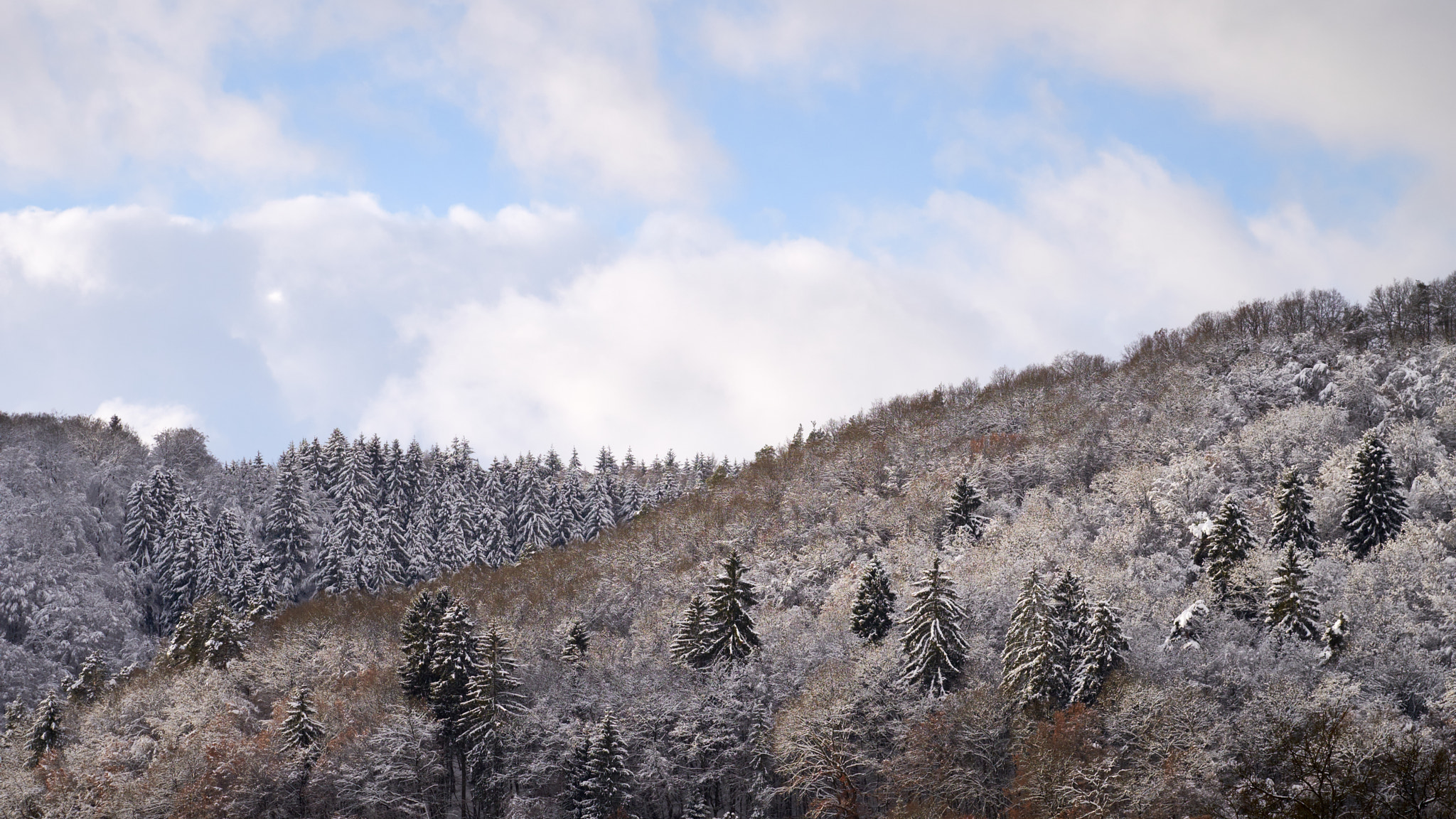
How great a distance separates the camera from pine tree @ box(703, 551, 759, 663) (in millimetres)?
70250

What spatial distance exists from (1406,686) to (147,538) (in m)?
128

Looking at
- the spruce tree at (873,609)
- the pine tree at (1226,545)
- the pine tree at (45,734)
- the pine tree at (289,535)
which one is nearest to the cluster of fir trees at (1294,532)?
the pine tree at (1226,545)

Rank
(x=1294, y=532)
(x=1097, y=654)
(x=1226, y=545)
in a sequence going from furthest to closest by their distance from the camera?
(x=1294, y=532), (x=1226, y=545), (x=1097, y=654)

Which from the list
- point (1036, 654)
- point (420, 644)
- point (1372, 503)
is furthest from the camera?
point (420, 644)

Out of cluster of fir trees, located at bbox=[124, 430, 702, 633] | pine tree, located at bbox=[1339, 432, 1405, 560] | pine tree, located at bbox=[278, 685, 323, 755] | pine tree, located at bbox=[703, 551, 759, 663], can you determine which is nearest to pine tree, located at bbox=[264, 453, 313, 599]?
cluster of fir trees, located at bbox=[124, 430, 702, 633]

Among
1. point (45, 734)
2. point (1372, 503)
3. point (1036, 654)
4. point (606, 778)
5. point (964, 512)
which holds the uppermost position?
point (964, 512)

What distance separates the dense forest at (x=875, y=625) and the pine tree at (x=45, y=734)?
0.27 meters

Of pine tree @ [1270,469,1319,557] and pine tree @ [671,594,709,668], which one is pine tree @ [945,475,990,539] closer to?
pine tree @ [1270,469,1319,557]

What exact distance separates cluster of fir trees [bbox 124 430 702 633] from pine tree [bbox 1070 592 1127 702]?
7913 centimetres

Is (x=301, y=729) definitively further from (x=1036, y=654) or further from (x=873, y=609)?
(x=1036, y=654)

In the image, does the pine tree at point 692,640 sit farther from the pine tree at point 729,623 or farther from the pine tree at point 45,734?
the pine tree at point 45,734

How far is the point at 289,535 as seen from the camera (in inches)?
5138

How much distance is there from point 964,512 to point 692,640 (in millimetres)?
30039

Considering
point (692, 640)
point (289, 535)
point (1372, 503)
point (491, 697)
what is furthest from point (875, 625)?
point (289, 535)
